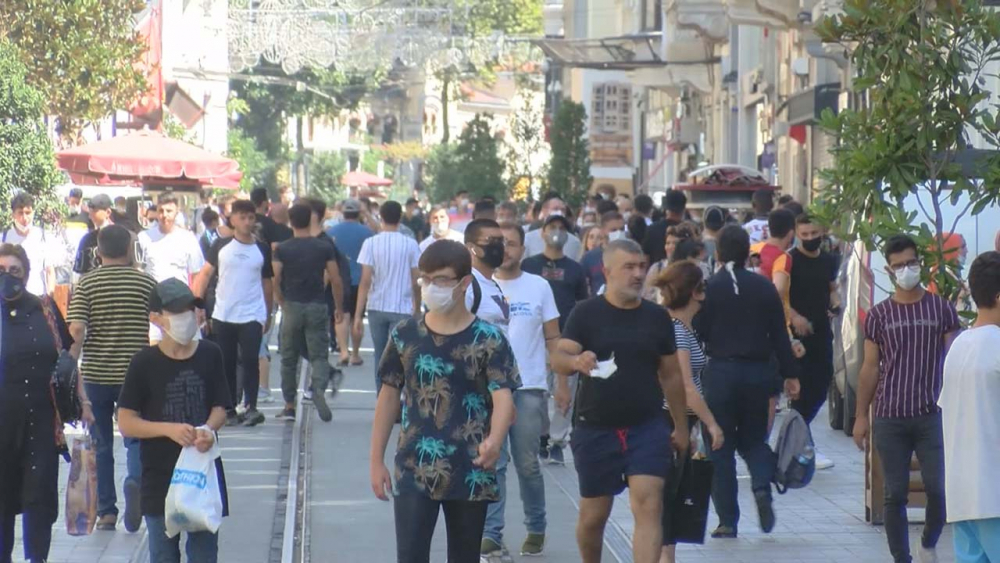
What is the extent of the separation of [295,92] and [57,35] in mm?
47596

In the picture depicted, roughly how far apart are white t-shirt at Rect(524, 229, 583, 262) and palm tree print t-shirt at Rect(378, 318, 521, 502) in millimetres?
10608

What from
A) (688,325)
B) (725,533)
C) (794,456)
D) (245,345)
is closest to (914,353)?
(688,325)

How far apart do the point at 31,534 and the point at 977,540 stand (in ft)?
14.7

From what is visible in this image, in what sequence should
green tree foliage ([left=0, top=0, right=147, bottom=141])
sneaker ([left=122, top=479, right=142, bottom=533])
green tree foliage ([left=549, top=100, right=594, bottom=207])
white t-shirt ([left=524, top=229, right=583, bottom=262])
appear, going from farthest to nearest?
green tree foliage ([left=549, top=100, right=594, bottom=207]) → green tree foliage ([left=0, top=0, right=147, bottom=141]) → white t-shirt ([left=524, top=229, right=583, bottom=262]) → sneaker ([left=122, top=479, right=142, bottom=533])

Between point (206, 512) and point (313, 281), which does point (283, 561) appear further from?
point (313, 281)

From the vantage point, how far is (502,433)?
6953 mm

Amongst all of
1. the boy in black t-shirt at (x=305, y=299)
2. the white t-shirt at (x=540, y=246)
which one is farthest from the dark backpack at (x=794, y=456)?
the white t-shirt at (x=540, y=246)

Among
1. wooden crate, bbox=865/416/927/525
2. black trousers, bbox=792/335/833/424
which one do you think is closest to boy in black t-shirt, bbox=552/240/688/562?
wooden crate, bbox=865/416/927/525

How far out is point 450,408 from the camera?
23.0 feet

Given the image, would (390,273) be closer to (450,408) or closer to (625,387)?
(625,387)

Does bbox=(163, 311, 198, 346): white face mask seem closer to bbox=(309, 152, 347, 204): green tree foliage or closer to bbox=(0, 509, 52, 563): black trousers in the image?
bbox=(0, 509, 52, 563): black trousers

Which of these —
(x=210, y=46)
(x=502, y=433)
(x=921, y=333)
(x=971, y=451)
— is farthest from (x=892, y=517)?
(x=210, y=46)

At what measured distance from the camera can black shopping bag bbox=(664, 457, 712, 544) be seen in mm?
8961

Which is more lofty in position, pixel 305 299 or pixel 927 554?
pixel 305 299
